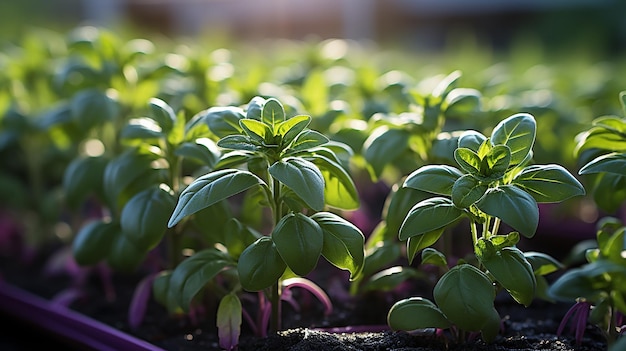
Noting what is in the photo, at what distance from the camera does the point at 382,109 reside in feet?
5.04

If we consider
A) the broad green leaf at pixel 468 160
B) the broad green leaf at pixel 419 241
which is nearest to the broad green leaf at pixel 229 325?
the broad green leaf at pixel 419 241

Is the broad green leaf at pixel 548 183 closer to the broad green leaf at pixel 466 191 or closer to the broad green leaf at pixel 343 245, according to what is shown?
the broad green leaf at pixel 466 191

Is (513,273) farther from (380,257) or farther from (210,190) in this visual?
(210,190)

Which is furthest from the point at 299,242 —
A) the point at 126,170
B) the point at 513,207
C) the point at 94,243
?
the point at 94,243

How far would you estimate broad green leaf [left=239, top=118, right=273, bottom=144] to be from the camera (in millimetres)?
979

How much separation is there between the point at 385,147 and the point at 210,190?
37 centimetres

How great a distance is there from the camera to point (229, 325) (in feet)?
3.34

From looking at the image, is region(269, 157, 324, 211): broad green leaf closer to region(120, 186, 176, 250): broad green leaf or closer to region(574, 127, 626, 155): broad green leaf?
region(120, 186, 176, 250): broad green leaf

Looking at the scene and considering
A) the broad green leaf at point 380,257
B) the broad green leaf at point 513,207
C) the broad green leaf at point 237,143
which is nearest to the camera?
the broad green leaf at point 513,207

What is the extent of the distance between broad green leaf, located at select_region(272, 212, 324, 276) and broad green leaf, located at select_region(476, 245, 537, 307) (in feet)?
0.74

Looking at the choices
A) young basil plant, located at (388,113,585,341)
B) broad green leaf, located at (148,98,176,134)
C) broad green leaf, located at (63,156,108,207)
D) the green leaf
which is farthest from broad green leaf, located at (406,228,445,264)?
broad green leaf, located at (63,156,108,207)

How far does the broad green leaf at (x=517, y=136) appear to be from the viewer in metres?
0.97

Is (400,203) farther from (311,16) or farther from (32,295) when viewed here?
(311,16)

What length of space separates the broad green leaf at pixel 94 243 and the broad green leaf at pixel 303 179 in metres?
0.47
